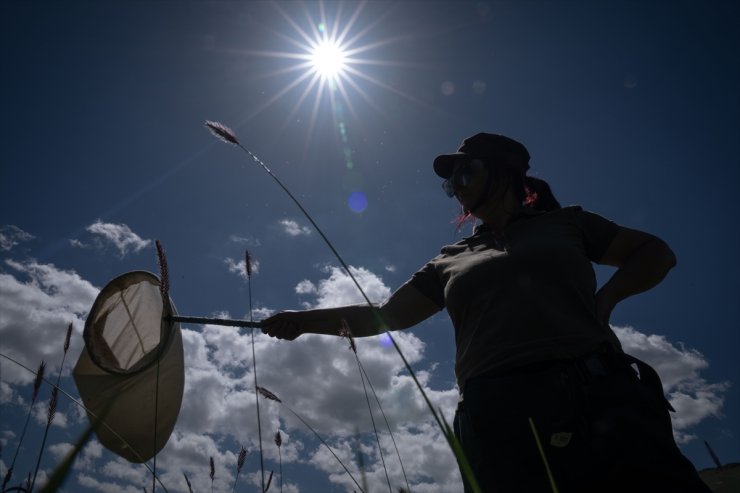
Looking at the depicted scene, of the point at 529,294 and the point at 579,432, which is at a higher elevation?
the point at 529,294

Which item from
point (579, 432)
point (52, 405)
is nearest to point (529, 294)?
point (579, 432)

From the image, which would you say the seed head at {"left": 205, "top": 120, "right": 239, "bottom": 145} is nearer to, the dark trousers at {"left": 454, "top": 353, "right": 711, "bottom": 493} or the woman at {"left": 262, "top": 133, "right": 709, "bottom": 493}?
the woman at {"left": 262, "top": 133, "right": 709, "bottom": 493}

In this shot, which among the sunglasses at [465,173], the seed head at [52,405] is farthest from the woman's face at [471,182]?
the seed head at [52,405]

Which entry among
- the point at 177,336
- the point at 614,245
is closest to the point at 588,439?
the point at 614,245

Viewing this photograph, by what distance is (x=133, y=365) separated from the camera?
267cm

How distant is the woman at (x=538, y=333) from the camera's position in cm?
134

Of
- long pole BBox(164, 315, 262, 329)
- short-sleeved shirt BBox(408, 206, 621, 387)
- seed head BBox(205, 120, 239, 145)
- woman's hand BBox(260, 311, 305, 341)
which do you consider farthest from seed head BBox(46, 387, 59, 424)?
short-sleeved shirt BBox(408, 206, 621, 387)

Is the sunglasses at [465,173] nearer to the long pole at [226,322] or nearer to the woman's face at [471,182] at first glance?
the woman's face at [471,182]

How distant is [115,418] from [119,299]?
2.38 feet

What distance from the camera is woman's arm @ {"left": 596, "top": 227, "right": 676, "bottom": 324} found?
177cm

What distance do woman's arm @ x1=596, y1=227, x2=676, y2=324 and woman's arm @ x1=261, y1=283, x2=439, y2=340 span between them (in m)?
0.86

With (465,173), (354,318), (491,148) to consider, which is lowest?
(354,318)

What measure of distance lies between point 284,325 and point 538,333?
1.32m

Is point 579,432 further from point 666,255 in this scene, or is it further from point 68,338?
point 68,338
